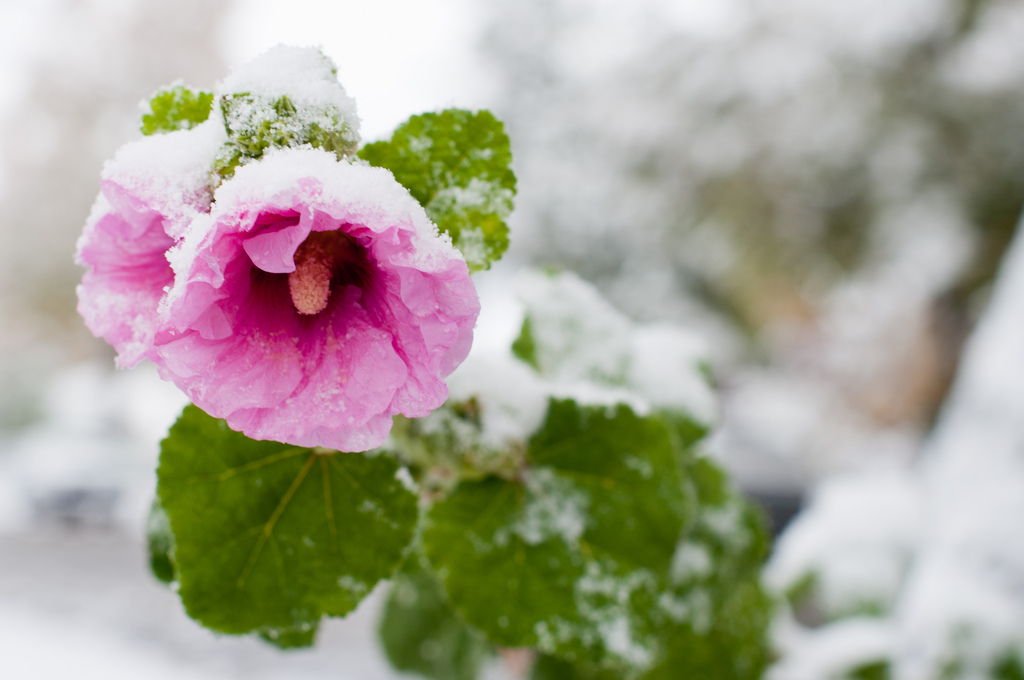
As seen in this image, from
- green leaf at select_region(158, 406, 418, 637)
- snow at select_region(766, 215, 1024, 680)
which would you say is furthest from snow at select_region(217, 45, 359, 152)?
snow at select_region(766, 215, 1024, 680)

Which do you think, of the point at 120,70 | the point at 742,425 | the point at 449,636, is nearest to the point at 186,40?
the point at 120,70

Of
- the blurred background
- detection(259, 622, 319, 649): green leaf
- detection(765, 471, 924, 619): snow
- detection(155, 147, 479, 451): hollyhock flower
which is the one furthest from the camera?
the blurred background

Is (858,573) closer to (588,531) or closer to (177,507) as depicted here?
(588,531)

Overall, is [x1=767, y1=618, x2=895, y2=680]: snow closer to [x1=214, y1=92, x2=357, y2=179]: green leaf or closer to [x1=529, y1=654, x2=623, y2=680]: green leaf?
[x1=529, y1=654, x2=623, y2=680]: green leaf

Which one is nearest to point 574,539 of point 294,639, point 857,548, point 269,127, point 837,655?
point 294,639

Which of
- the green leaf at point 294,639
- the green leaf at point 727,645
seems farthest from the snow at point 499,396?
the green leaf at point 727,645

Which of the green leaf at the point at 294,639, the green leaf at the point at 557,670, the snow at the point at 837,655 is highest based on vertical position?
the snow at the point at 837,655

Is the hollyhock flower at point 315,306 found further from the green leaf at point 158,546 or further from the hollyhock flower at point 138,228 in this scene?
the green leaf at point 158,546
